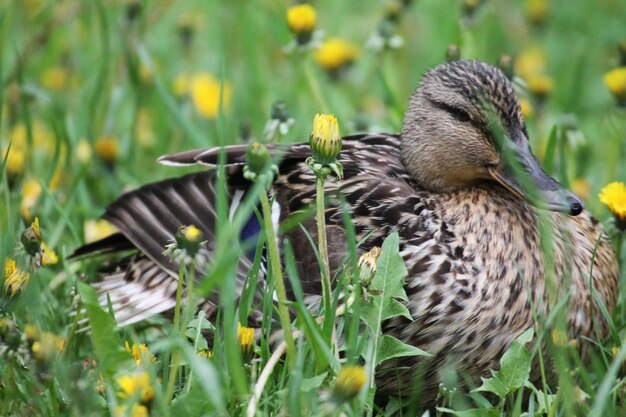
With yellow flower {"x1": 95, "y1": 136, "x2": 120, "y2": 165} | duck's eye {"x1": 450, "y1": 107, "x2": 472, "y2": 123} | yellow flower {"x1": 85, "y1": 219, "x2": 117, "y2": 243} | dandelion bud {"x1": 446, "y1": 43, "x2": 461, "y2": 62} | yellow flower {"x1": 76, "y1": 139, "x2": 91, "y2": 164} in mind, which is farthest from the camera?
yellow flower {"x1": 76, "y1": 139, "x2": 91, "y2": 164}

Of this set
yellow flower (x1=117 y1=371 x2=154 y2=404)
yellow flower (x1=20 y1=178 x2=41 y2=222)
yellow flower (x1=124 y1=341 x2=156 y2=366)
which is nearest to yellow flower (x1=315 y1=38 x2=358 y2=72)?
yellow flower (x1=20 y1=178 x2=41 y2=222)

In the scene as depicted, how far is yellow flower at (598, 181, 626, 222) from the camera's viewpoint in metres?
3.67

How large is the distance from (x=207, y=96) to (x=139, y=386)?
3158 mm

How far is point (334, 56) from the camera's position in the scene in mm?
5645

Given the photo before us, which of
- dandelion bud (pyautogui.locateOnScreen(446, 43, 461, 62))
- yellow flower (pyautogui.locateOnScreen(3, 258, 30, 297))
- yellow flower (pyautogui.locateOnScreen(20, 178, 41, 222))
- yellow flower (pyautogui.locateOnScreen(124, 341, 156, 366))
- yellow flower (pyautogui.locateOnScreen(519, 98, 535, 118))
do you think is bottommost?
yellow flower (pyautogui.locateOnScreen(519, 98, 535, 118))

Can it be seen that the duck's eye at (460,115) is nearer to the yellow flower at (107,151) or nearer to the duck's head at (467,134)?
the duck's head at (467,134)

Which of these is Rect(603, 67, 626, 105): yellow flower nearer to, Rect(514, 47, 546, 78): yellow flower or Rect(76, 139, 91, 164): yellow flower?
Rect(514, 47, 546, 78): yellow flower

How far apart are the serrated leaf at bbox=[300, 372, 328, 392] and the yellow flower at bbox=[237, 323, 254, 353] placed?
0.80 ft

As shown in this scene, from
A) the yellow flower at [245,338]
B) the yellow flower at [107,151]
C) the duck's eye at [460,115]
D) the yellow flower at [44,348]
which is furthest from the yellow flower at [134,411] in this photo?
the yellow flower at [107,151]

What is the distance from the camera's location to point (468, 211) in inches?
140

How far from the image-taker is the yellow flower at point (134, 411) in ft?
8.65

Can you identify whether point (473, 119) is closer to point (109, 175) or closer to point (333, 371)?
point (333, 371)

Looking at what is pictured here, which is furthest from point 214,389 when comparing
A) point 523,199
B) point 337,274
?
point 523,199

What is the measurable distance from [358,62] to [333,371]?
3.53 metres
